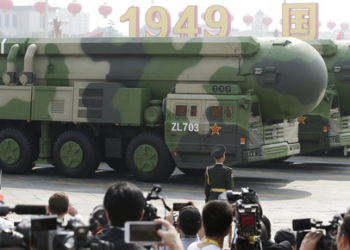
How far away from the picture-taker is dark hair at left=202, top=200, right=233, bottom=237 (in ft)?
19.6

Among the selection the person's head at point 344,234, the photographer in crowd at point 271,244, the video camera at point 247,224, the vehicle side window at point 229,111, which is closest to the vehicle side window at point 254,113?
the vehicle side window at point 229,111

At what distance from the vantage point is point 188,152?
18.6 meters

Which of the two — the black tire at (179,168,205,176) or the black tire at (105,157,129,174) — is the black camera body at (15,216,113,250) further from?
the black tire at (105,157,129,174)

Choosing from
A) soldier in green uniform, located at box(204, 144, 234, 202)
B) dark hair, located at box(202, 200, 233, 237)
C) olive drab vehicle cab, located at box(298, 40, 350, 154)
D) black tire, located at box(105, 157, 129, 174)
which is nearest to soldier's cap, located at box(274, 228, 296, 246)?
dark hair, located at box(202, 200, 233, 237)

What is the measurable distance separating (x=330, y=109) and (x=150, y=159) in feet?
21.4

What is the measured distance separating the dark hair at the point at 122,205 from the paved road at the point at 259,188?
29.0 feet

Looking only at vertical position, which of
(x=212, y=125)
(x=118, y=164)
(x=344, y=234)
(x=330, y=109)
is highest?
(x=330, y=109)

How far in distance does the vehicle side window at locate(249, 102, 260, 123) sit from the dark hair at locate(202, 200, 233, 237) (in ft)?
40.6

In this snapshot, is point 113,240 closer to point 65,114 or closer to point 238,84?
point 238,84

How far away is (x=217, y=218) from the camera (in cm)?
598

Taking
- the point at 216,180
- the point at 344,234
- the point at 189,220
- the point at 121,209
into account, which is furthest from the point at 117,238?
the point at 216,180

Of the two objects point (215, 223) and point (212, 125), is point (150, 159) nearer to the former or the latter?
point (212, 125)

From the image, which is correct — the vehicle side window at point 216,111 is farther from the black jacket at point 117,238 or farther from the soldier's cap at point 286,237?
the black jacket at point 117,238

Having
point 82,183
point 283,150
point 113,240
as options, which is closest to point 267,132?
point 283,150
